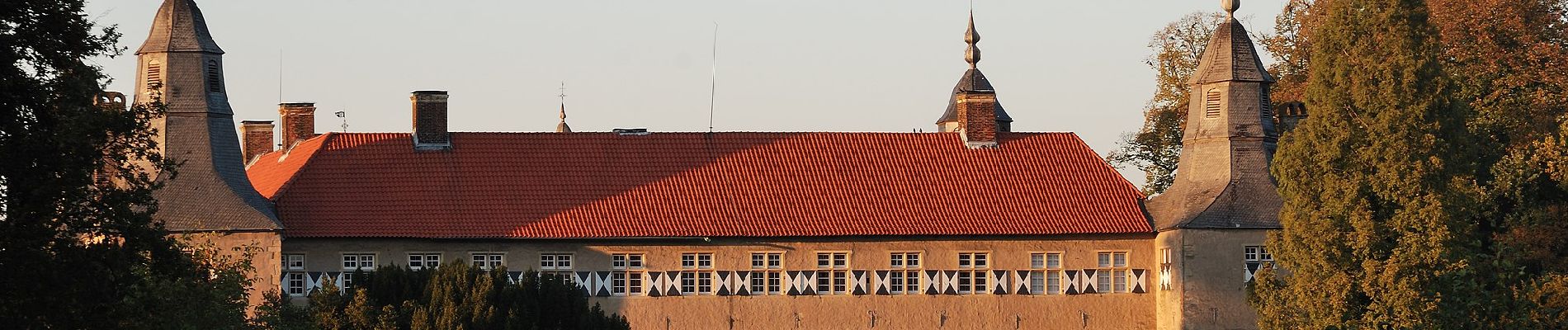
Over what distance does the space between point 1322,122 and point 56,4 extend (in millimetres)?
20540

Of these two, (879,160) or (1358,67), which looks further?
(879,160)

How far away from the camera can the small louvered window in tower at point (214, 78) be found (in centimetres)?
4188

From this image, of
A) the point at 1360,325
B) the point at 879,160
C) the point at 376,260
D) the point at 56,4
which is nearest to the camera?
the point at 56,4

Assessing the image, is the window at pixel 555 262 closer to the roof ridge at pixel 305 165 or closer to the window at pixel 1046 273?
the roof ridge at pixel 305 165

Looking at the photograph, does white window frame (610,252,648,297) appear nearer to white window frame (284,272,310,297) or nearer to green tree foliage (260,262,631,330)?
green tree foliage (260,262,631,330)

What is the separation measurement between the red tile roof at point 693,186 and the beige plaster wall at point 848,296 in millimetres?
268

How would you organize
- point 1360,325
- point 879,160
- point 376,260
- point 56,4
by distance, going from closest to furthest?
point 56,4, point 1360,325, point 376,260, point 879,160

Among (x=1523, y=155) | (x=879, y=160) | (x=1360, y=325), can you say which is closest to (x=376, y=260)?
(x=879, y=160)

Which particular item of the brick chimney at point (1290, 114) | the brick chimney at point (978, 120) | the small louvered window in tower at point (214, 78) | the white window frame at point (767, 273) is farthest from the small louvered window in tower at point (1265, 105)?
the small louvered window in tower at point (214, 78)

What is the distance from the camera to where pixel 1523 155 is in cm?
4309

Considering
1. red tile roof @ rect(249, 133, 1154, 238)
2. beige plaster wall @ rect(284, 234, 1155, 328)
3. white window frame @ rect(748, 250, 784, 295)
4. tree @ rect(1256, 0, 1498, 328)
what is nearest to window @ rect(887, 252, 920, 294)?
beige plaster wall @ rect(284, 234, 1155, 328)

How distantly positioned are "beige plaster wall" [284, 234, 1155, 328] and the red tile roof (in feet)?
0.88

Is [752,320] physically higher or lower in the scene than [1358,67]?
lower

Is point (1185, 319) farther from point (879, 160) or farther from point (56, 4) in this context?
point (56, 4)
